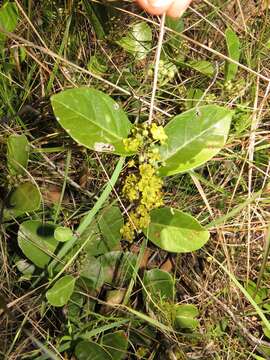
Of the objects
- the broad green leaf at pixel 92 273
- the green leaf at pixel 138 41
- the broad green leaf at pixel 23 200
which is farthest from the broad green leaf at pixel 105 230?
the green leaf at pixel 138 41

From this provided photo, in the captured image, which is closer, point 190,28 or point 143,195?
point 143,195

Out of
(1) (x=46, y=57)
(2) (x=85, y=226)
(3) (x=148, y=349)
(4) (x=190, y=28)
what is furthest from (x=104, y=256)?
(4) (x=190, y=28)

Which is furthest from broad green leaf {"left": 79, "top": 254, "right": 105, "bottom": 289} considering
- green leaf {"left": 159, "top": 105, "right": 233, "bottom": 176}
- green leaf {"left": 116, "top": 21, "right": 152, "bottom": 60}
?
green leaf {"left": 116, "top": 21, "right": 152, "bottom": 60}

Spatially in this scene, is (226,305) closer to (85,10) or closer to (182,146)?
Answer: (182,146)

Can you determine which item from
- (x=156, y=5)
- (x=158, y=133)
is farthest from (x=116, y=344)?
(x=156, y=5)

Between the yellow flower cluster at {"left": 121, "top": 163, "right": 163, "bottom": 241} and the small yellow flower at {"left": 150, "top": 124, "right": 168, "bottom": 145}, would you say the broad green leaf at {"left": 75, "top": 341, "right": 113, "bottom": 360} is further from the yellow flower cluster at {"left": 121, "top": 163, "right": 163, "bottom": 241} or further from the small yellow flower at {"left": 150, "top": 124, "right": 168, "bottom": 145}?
the small yellow flower at {"left": 150, "top": 124, "right": 168, "bottom": 145}

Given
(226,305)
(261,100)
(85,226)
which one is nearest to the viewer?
(85,226)
